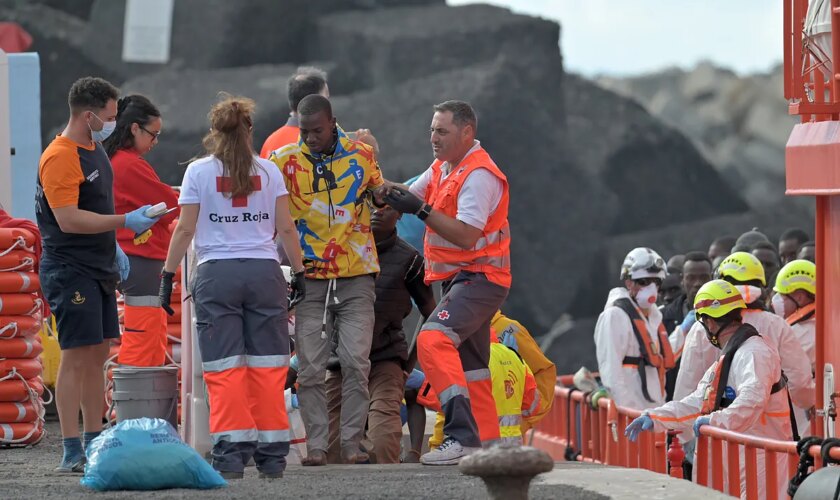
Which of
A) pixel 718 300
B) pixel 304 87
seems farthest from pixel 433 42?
pixel 718 300

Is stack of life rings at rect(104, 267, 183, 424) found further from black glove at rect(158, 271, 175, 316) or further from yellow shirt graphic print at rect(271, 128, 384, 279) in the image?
black glove at rect(158, 271, 175, 316)

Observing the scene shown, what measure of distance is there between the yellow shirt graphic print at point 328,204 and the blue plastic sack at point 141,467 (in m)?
1.79

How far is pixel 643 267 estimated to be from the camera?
39.9ft

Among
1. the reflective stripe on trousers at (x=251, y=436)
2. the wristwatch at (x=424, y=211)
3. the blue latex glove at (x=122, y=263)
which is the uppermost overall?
the wristwatch at (x=424, y=211)

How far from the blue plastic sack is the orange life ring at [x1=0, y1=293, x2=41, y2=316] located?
129 inches

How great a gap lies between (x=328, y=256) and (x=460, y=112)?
43.1 inches

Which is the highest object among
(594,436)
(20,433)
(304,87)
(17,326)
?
(304,87)

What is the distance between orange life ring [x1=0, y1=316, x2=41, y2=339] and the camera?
10.2 meters

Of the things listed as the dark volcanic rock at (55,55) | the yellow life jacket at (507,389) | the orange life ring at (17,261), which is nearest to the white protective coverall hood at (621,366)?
the yellow life jacket at (507,389)

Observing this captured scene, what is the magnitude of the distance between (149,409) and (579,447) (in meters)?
4.86

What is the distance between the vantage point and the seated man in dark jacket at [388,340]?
945 cm

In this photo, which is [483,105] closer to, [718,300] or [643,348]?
[643,348]

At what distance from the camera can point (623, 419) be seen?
1134 centimetres

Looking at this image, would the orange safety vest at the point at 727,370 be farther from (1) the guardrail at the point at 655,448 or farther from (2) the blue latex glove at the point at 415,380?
(2) the blue latex glove at the point at 415,380
